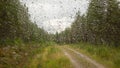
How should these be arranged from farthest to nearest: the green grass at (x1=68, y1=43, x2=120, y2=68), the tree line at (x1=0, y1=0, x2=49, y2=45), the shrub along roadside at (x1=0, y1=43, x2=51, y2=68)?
the tree line at (x1=0, y1=0, x2=49, y2=45)
the shrub along roadside at (x1=0, y1=43, x2=51, y2=68)
the green grass at (x1=68, y1=43, x2=120, y2=68)

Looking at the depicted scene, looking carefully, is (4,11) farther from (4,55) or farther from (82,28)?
(82,28)

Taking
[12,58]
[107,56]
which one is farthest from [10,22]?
[107,56]

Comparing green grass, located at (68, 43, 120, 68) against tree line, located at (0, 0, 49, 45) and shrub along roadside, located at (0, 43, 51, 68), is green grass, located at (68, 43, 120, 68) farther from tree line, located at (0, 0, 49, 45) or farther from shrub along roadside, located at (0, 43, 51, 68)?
tree line, located at (0, 0, 49, 45)

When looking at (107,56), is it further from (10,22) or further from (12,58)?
(10,22)

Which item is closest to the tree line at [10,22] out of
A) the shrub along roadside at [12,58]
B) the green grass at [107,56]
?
the shrub along roadside at [12,58]

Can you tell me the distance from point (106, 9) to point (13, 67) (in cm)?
3287

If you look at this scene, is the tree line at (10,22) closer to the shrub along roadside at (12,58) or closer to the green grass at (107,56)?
the shrub along roadside at (12,58)

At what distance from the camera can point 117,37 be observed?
5222cm

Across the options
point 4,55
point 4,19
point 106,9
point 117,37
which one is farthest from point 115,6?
point 4,55

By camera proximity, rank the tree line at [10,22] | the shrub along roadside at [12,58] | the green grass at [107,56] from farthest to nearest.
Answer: the tree line at [10,22], the shrub along roadside at [12,58], the green grass at [107,56]

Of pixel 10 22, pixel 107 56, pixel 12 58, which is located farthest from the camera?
pixel 10 22

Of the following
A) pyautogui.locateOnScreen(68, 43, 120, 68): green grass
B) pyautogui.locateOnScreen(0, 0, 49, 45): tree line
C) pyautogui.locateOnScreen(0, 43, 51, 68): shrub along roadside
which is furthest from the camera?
pyautogui.locateOnScreen(0, 0, 49, 45): tree line

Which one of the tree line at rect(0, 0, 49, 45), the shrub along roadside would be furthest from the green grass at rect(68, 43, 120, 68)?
the tree line at rect(0, 0, 49, 45)

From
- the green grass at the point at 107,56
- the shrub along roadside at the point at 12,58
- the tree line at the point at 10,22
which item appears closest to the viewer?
the green grass at the point at 107,56
